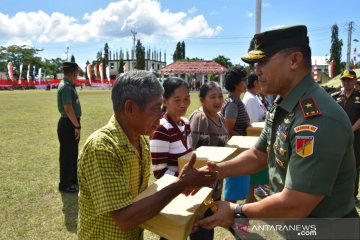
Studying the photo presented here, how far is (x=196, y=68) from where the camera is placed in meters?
49.0

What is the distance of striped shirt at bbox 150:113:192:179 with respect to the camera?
276 centimetres

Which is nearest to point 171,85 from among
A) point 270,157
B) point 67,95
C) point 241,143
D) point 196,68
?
point 241,143

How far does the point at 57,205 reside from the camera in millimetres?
5031

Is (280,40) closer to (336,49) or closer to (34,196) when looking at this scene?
(34,196)

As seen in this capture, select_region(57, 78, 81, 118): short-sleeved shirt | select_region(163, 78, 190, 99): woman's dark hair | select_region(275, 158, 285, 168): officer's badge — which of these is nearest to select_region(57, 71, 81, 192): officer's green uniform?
select_region(57, 78, 81, 118): short-sleeved shirt

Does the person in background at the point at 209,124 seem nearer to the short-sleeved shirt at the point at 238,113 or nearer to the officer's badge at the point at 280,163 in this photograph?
the short-sleeved shirt at the point at 238,113

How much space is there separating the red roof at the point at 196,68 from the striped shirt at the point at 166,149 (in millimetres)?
44991

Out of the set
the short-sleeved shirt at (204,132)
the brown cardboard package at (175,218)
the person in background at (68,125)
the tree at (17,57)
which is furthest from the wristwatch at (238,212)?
the tree at (17,57)

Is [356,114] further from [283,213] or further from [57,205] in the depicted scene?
[57,205]

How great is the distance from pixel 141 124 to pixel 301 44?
38.9 inches

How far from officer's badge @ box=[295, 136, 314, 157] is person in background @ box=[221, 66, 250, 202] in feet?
7.62

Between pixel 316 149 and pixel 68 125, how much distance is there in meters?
4.69

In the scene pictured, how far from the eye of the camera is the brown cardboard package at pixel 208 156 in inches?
99.2

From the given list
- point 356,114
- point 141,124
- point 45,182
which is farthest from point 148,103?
point 45,182
